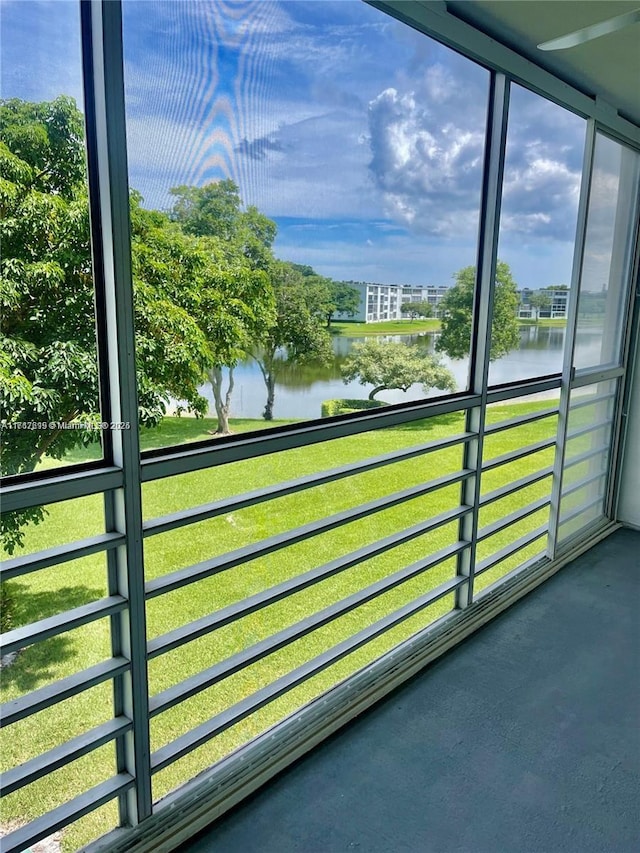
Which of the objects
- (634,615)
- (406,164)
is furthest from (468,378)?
(634,615)

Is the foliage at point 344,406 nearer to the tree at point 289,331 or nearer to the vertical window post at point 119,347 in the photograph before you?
the tree at point 289,331

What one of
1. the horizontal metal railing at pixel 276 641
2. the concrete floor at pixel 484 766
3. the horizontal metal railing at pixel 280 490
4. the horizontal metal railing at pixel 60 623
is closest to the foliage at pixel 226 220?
the horizontal metal railing at pixel 280 490

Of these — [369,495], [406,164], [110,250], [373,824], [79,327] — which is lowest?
[373,824]

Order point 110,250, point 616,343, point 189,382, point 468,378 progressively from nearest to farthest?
point 110,250, point 189,382, point 468,378, point 616,343

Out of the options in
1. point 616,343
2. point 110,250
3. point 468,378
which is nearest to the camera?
point 110,250

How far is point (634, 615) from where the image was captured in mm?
3107

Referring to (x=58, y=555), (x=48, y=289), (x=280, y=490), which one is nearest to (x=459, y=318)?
(x=280, y=490)

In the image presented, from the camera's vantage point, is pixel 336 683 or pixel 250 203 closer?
pixel 250 203

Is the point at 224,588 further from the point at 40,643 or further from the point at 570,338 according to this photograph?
the point at 570,338

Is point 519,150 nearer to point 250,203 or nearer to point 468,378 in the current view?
point 468,378

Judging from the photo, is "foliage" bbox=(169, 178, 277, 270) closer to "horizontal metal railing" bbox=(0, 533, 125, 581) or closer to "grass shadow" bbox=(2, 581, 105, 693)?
"horizontal metal railing" bbox=(0, 533, 125, 581)

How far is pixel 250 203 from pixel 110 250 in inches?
21.8

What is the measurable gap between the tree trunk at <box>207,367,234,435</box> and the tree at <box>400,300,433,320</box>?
1.00 meters

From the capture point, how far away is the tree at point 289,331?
6.44 feet
